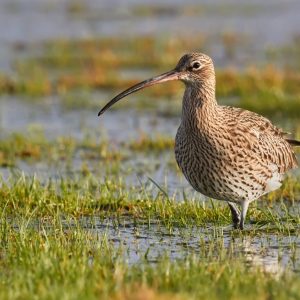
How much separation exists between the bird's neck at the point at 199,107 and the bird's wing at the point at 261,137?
0.22 meters

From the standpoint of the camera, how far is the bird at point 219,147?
9.29 m

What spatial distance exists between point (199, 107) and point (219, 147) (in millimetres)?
467

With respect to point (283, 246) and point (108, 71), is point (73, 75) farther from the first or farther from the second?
point (283, 246)

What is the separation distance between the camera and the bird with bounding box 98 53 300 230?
9289 millimetres

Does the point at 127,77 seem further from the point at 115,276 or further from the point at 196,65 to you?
the point at 115,276

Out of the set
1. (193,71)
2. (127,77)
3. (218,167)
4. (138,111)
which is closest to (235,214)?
(218,167)

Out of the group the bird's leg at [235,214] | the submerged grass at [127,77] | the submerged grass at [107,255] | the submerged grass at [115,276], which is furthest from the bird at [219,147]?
the submerged grass at [127,77]

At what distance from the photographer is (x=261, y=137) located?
32.1ft

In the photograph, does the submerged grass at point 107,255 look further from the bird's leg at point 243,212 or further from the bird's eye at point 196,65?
the bird's eye at point 196,65

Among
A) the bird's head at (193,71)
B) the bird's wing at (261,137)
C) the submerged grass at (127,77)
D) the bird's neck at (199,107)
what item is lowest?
the bird's wing at (261,137)

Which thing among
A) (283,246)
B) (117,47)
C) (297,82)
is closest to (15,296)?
(283,246)

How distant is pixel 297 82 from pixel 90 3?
13399mm

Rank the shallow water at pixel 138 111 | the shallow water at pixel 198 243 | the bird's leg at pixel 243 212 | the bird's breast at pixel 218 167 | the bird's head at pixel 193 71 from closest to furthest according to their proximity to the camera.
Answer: the shallow water at pixel 198 243 → the shallow water at pixel 138 111 → the bird's breast at pixel 218 167 → the bird's leg at pixel 243 212 → the bird's head at pixel 193 71

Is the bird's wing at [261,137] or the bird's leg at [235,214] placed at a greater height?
the bird's wing at [261,137]
